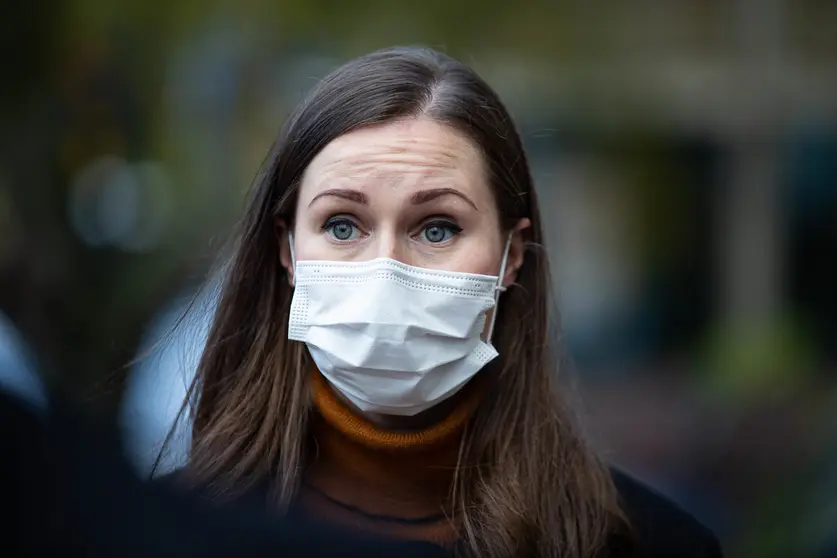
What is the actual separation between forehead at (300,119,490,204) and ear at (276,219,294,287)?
0.49 ft

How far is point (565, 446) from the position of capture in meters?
2.87

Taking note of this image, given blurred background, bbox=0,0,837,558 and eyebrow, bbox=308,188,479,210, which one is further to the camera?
blurred background, bbox=0,0,837,558

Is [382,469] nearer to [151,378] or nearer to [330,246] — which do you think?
[330,246]

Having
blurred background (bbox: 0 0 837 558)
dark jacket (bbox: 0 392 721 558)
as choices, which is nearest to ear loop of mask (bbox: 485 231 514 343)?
blurred background (bbox: 0 0 837 558)

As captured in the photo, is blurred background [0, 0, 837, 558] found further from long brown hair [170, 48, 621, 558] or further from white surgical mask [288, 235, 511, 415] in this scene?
white surgical mask [288, 235, 511, 415]

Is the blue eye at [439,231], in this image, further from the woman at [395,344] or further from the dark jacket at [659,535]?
the dark jacket at [659,535]

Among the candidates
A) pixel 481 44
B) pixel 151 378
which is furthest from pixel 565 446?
pixel 481 44

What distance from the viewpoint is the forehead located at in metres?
2.52

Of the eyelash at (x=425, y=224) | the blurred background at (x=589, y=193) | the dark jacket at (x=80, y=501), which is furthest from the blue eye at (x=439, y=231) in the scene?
the dark jacket at (x=80, y=501)

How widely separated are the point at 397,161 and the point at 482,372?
1.96ft

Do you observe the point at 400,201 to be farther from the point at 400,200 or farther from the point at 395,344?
the point at 395,344

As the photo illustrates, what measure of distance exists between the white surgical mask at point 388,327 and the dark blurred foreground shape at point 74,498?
1150mm

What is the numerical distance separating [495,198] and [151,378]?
220cm

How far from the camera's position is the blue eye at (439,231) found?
258 cm
